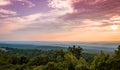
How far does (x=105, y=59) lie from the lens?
27.6 m

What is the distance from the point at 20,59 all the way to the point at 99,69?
21.5 m

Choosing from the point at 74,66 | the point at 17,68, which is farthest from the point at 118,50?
the point at 17,68

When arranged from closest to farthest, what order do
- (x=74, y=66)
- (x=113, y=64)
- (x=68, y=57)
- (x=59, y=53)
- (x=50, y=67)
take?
(x=113, y=64) < (x=50, y=67) < (x=74, y=66) < (x=68, y=57) < (x=59, y=53)

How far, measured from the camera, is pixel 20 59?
1750 inches

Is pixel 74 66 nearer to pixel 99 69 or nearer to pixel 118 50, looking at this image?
pixel 99 69

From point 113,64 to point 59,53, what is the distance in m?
17.4

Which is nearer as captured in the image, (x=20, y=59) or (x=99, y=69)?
(x=99, y=69)

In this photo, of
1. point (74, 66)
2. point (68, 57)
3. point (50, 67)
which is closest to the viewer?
point (50, 67)

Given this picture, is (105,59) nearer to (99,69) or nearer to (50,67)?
(99,69)

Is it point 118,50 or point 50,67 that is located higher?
point 118,50

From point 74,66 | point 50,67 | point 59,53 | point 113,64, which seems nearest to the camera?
point 113,64

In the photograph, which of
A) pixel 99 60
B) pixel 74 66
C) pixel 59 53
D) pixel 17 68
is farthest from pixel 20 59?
pixel 99 60

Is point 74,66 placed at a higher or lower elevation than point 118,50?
lower

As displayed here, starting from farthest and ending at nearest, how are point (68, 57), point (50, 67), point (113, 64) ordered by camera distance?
1. point (68, 57)
2. point (50, 67)
3. point (113, 64)
